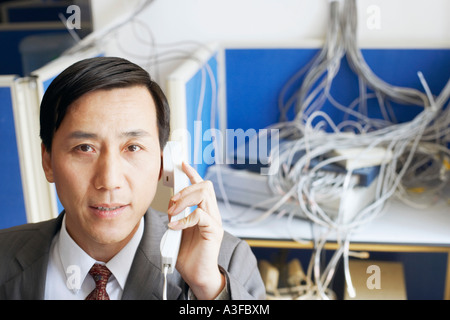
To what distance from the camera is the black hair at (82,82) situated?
0.48 m

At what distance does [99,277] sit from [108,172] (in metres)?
0.14

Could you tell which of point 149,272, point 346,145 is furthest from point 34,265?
point 346,145

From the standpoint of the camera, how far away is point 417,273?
1.84m

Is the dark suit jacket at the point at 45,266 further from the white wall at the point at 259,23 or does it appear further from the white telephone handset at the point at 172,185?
the white wall at the point at 259,23

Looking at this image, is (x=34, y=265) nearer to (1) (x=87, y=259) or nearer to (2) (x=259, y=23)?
(1) (x=87, y=259)

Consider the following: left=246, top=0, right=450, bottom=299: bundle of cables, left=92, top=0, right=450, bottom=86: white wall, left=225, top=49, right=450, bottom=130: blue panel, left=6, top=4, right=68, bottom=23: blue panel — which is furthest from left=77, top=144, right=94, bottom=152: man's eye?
left=6, top=4, right=68, bottom=23: blue panel

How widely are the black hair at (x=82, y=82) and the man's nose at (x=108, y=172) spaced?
6cm

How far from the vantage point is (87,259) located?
Answer: 1.82ft

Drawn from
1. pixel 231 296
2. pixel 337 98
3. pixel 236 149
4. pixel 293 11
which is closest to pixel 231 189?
pixel 236 149

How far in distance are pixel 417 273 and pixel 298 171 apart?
743 millimetres

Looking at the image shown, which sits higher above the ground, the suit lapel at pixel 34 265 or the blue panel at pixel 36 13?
the blue panel at pixel 36 13

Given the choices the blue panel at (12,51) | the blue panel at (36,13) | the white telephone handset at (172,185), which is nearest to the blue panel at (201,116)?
the white telephone handset at (172,185)

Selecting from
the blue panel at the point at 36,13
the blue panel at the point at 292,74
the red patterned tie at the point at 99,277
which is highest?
the blue panel at the point at 36,13

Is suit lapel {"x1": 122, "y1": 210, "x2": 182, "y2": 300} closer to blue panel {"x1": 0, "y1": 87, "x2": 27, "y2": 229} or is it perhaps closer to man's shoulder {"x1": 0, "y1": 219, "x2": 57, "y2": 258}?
man's shoulder {"x1": 0, "y1": 219, "x2": 57, "y2": 258}
